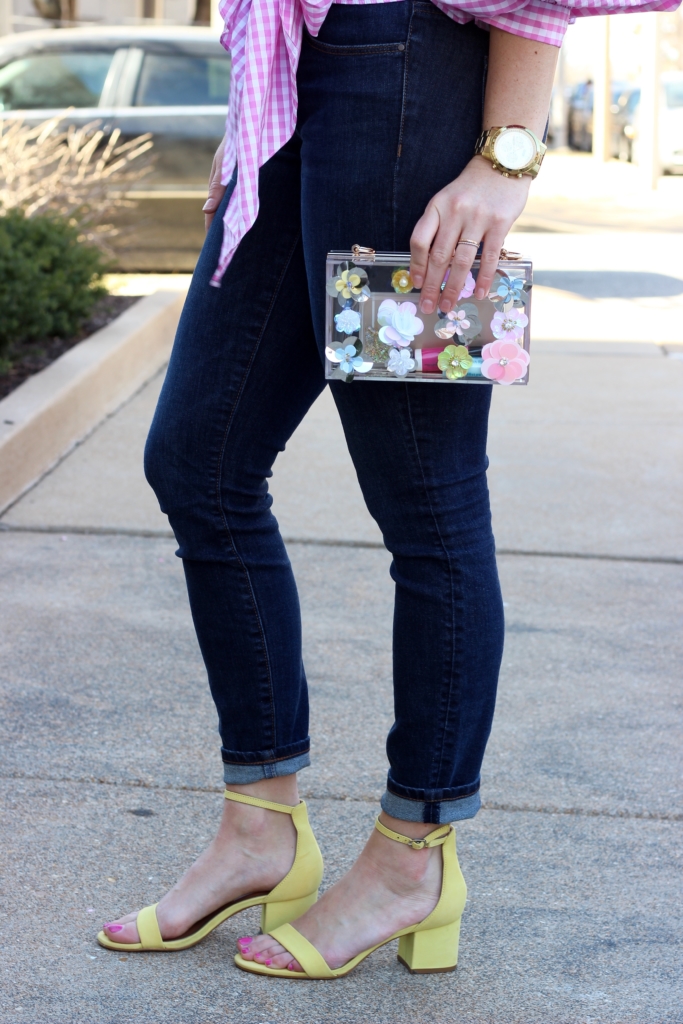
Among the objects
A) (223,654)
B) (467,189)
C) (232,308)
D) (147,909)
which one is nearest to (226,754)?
(223,654)

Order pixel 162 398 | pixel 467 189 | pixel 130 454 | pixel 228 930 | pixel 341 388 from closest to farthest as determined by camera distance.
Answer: pixel 467 189 → pixel 341 388 → pixel 162 398 → pixel 228 930 → pixel 130 454

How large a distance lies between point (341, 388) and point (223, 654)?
0.42 metres

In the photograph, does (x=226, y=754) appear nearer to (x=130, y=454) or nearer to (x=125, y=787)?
(x=125, y=787)

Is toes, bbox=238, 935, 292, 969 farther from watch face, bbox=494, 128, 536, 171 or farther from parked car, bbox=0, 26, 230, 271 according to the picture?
parked car, bbox=0, 26, 230, 271

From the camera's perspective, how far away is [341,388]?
4.93 ft

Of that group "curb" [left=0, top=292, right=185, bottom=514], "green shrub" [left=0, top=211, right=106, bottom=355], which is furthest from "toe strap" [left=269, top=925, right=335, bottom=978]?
"green shrub" [left=0, top=211, right=106, bottom=355]

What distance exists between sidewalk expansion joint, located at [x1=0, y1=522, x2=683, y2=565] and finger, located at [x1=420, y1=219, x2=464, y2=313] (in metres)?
2.16

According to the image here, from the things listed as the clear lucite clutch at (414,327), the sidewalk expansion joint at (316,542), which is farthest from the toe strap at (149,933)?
the sidewalk expansion joint at (316,542)

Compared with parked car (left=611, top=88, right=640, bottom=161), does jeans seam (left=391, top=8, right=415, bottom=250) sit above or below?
above

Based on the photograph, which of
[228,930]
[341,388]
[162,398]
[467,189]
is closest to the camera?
[467,189]

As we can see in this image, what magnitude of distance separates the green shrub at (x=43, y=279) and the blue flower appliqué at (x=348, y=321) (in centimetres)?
364

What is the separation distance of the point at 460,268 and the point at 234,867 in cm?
90

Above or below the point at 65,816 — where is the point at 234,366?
above

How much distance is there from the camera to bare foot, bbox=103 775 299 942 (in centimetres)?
169
